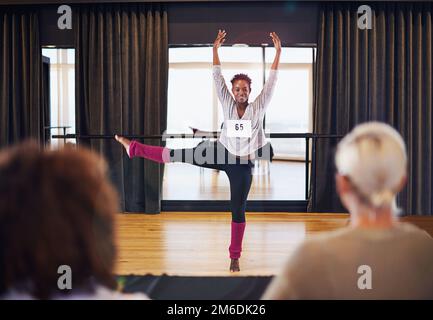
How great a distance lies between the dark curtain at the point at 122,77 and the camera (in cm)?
508

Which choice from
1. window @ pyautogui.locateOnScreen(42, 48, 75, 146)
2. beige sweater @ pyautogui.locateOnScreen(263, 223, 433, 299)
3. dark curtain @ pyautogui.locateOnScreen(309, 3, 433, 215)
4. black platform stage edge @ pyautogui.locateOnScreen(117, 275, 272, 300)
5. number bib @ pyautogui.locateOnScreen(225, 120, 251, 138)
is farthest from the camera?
window @ pyautogui.locateOnScreen(42, 48, 75, 146)

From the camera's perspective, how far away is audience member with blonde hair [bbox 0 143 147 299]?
2.58ft

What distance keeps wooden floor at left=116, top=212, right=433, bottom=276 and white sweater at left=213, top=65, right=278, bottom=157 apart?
643 mm

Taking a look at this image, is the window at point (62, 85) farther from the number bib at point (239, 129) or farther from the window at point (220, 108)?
the number bib at point (239, 129)

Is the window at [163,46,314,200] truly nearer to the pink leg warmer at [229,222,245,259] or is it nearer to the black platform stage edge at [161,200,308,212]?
the black platform stage edge at [161,200,308,212]

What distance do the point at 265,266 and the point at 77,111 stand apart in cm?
279

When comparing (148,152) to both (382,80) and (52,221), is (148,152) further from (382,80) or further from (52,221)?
(382,80)

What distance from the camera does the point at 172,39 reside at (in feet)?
16.9

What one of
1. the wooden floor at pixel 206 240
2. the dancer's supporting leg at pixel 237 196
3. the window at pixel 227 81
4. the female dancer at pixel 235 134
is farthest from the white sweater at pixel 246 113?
the window at pixel 227 81

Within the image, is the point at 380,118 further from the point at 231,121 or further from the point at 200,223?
the point at 231,121

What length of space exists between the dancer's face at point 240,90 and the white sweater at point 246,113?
37 mm

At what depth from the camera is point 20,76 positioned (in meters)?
5.22

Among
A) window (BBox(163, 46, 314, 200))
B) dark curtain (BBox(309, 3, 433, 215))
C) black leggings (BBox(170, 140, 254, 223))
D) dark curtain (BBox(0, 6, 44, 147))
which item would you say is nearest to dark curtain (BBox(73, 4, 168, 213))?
dark curtain (BBox(0, 6, 44, 147))
